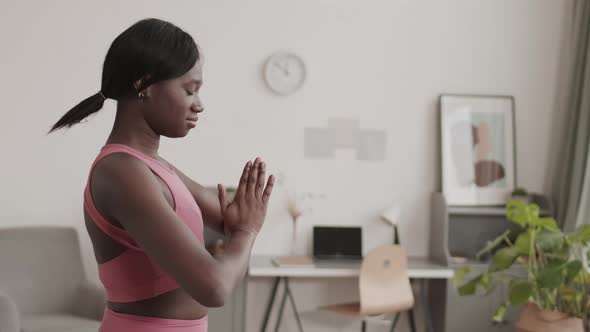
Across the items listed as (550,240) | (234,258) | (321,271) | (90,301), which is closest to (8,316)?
(90,301)

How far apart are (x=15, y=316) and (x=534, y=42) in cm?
337

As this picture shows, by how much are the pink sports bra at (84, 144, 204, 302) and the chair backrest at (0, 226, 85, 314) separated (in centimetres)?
290

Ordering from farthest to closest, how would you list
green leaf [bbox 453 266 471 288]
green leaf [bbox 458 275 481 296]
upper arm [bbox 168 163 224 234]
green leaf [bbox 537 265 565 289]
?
1. green leaf [bbox 453 266 471 288]
2. green leaf [bbox 458 275 481 296]
3. green leaf [bbox 537 265 565 289]
4. upper arm [bbox 168 163 224 234]

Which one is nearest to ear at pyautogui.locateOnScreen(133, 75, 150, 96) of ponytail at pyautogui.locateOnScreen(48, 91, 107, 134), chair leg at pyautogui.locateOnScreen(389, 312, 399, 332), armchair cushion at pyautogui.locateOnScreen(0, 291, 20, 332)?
ponytail at pyautogui.locateOnScreen(48, 91, 107, 134)

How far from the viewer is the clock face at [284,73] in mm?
4246

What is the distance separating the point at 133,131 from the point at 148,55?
5.0 inches

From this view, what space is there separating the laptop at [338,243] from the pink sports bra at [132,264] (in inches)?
123

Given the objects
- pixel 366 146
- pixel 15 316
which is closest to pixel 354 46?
pixel 366 146

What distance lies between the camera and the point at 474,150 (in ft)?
14.3

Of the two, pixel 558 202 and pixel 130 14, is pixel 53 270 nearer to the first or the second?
pixel 130 14

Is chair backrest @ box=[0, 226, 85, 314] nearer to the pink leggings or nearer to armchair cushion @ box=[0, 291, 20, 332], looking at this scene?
armchair cushion @ box=[0, 291, 20, 332]

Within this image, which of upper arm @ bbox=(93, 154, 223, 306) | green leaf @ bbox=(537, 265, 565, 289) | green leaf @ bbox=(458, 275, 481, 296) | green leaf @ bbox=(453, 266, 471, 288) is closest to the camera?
upper arm @ bbox=(93, 154, 223, 306)

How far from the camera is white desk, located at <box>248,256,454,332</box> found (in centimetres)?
377

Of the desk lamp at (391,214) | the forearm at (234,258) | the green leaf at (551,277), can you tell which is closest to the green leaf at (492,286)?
the green leaf at (551,277)
